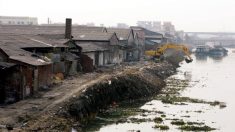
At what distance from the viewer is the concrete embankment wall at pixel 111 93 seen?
99.0 ft

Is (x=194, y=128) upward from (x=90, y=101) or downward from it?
downward

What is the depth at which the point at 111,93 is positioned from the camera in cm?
3834

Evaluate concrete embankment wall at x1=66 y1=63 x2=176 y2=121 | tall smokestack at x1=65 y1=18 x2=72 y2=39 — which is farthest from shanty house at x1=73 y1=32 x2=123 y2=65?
concrete embankment wall at x1=66 y1=63 x2=176 y2=121

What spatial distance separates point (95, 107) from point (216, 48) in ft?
377

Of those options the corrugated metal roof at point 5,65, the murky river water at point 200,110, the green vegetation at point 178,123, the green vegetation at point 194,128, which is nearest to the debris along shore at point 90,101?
the murky river water at point 200,110

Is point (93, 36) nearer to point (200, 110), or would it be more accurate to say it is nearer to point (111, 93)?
point (111, 93)

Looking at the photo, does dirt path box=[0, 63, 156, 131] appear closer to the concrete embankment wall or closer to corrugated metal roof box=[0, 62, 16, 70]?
the concrete embankment wall

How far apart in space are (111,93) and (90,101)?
5822mm

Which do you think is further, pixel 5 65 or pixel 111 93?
pixel 111 93

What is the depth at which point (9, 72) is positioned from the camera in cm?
2909

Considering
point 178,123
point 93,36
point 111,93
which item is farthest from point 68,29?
point 178,123

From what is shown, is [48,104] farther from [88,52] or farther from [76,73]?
[88,52]

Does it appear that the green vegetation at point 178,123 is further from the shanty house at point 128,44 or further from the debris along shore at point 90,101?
the shanty house at point 128,44

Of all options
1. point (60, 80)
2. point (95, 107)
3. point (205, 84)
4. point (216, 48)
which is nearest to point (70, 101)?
point (95, 107)
